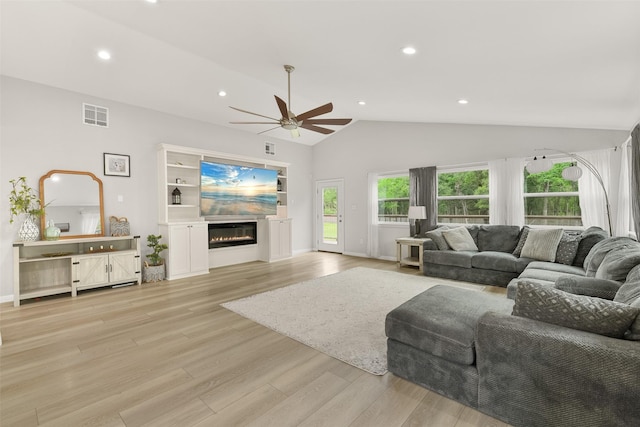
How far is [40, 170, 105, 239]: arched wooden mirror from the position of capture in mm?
4387

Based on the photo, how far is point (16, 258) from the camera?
12.7ft

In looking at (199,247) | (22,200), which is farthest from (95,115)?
(199,247)

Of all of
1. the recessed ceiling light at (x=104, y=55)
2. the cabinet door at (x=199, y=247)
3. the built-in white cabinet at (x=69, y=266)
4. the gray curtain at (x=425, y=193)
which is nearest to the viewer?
the recessed ceiling light at (x=104, y=55)

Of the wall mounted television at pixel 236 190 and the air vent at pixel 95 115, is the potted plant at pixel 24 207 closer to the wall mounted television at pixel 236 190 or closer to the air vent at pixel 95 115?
the air vent at pixel 95 115

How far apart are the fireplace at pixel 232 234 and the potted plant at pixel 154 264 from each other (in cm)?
112

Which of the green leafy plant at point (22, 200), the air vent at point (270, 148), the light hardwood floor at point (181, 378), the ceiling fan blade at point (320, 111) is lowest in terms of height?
the light hardwood floor at point (181, 378)

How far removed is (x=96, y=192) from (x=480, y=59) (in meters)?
5.75

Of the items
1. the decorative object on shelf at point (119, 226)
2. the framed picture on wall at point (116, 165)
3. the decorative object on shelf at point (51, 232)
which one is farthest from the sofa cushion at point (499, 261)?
the decorative object on shelf at point (51, 232)

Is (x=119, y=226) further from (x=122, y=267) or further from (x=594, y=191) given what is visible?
(x=594, y=191)

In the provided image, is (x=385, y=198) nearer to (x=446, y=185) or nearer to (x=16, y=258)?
(x=446, y=185)

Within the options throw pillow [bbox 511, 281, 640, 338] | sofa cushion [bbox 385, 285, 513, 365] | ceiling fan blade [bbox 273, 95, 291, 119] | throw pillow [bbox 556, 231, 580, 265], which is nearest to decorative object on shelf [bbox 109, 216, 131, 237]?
ceiling fan blade [bbox 273, 95, 291, 119]

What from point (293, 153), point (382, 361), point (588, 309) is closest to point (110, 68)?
point (293, 153)

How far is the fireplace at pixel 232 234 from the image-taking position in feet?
20.5

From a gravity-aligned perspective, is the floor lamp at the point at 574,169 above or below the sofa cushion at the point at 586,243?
above
